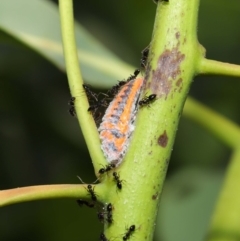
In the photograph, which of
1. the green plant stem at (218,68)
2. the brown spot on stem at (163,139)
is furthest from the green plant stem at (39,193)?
the green plant stem at (218,68)

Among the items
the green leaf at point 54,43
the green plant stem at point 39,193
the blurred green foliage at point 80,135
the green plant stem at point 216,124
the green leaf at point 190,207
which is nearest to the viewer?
the green plant stem at point 39,193

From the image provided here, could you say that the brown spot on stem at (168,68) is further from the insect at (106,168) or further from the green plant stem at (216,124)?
the green plant stem at (216,124)

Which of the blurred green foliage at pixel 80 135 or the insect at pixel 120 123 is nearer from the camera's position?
the insect at pixel 120 123

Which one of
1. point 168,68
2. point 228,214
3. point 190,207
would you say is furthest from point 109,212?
point 190,207

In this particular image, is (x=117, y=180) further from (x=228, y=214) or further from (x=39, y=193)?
(x=228, y=214)

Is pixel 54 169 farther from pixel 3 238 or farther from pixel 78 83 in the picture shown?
pixel 78 83

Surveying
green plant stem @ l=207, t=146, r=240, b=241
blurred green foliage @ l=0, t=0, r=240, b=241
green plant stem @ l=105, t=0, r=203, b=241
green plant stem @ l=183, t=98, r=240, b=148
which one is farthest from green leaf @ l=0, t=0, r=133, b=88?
green plant stem @ l=105, t=0, r=203, b=241

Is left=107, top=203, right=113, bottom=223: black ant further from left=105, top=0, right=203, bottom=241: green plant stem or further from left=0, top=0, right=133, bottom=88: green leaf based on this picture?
left=0, top=0, right=133, bottom=88: green leaf
